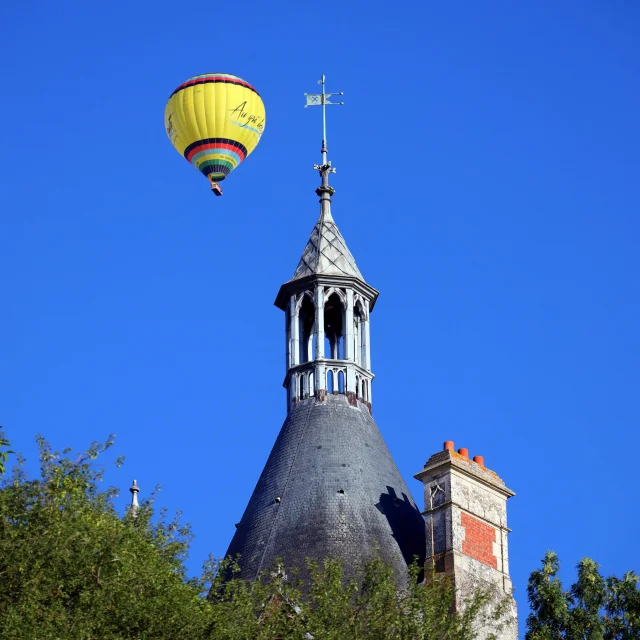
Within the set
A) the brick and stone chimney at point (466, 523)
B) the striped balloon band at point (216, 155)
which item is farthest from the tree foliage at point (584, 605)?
the striped balloon band at point (216, 155)

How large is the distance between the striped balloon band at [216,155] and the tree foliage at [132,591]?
2416 cm

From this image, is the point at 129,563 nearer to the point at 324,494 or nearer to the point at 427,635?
the point at 427,635

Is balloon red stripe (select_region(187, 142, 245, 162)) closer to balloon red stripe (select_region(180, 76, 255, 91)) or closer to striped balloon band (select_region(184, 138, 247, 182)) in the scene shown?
striped balloon band (select_region(184, 138, 247, 182))

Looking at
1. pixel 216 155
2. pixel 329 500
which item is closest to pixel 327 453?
pixel 329 500

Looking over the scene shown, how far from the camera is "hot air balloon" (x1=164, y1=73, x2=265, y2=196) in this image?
196ft

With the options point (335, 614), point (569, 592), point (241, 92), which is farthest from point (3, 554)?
point (241, 92)

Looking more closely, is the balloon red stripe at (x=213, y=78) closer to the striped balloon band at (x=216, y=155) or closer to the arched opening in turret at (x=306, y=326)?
the striped balloon band at (x=216, y=155)

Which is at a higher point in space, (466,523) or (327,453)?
(327,453)

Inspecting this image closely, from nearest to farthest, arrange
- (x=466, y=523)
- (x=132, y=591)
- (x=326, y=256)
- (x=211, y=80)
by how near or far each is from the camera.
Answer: (x=132, y=591) → (x=466, y=523) → (x=326, y=256) → (x=211, y=80)

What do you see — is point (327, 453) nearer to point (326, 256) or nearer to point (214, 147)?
point (326, 256)

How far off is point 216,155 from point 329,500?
1680 centimetres

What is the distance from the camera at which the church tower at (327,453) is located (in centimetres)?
4628

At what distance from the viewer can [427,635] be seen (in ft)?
117

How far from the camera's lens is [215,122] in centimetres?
5997
